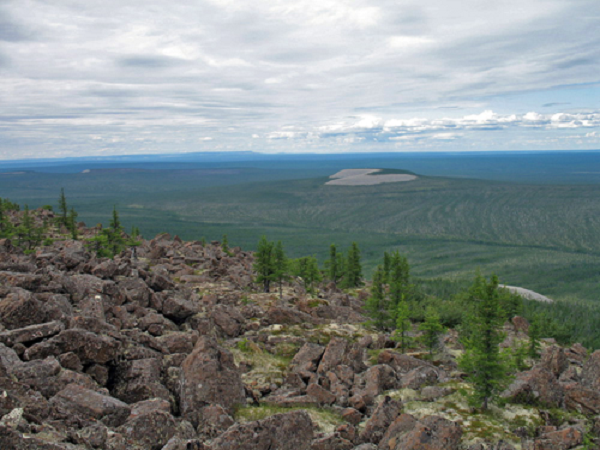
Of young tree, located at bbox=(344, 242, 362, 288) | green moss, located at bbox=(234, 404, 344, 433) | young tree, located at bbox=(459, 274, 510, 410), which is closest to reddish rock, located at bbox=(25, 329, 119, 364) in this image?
green moss, located at bbox=(234, 404, 344, 433)

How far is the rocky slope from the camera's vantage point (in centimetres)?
1313

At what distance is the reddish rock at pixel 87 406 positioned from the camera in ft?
43.0

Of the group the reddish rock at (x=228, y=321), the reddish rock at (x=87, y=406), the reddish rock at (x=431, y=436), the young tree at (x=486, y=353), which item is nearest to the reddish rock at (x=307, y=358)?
the reddish rock at (x=228, y=321)

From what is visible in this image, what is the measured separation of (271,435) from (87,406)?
5.83 m

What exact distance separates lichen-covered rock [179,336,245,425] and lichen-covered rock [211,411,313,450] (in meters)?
3.21

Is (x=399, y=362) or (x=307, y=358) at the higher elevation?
(x=307, y=358)

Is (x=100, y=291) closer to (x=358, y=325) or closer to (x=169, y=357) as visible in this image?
(x=169, y=357)

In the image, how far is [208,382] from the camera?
1678 cm

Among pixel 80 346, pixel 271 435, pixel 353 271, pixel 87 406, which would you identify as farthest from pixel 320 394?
pixel 353 271

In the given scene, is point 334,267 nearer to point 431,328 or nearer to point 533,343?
point 533,343

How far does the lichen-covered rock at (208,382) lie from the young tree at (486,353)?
11.7 metres

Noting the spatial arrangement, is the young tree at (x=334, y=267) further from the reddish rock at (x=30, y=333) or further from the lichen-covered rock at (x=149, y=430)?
the lichen-covered rock at (x=149, y=430)

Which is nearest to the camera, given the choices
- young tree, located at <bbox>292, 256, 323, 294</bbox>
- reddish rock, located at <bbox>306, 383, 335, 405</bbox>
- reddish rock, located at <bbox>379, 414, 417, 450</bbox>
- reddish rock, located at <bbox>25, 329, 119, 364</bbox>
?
reddish rock, located at <bbox>379, 414, 417, 450</bbox>

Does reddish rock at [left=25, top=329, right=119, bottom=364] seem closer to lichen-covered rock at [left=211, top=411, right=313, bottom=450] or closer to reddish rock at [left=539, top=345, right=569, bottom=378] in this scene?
lichen-covered rock at [left=211, top=411, right=313, bottom=450]
